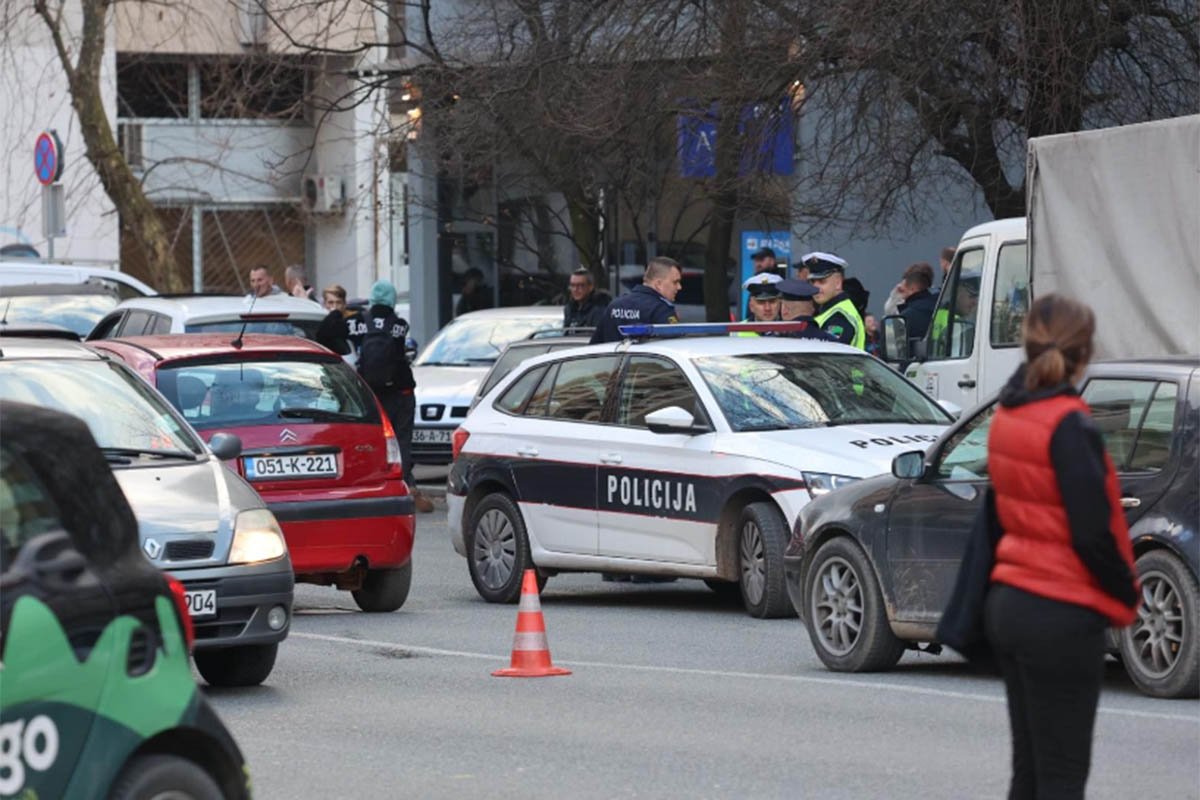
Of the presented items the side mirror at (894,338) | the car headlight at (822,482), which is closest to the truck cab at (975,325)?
the side mirror at (894,338)

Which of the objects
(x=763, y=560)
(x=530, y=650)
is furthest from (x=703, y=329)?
(x=530, y=650)

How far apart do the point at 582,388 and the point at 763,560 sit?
2.14 m

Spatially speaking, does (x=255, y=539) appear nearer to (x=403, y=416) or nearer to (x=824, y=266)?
(x=824, y=266)

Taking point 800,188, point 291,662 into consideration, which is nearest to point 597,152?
point 800,188

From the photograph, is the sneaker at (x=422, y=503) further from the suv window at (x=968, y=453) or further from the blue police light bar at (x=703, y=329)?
the suv window at (x=968, y=453)

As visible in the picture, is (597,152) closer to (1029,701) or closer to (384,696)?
(384,696)

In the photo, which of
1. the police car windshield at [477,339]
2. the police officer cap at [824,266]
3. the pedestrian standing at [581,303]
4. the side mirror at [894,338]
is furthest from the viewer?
the police car windshield at [477,339]

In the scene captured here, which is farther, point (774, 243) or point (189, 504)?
point (774, 243)

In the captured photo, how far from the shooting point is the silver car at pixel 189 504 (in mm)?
10516

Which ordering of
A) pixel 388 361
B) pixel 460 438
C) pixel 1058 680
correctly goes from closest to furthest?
pixel 1058 680, pixel 460 438, pixel 388 361

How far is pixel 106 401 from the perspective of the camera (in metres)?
11.2

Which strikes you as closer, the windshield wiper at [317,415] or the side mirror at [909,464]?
the side mirror at [909,464]

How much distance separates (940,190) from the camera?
80.5ft

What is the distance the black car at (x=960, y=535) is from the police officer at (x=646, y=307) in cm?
547
